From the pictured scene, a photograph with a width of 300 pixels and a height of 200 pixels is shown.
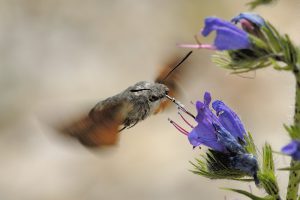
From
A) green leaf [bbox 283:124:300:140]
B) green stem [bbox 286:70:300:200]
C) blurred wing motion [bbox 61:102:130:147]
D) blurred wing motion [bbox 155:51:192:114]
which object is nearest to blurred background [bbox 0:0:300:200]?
blurred wing motion [bbox 155:51:192:114]

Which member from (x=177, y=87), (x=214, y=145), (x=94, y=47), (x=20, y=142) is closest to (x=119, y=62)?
(x=94, y=47)

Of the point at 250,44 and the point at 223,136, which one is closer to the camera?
the point at 250,44

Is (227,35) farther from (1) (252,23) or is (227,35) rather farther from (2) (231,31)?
(1) (252,23)

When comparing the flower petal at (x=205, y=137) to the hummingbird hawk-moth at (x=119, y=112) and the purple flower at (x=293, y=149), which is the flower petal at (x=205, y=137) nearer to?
the hummingbird hawk-moth at (x=119, y=112)

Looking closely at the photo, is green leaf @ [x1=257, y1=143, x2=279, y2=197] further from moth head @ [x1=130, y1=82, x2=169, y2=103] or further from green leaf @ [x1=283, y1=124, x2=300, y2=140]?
moth head @ [x1=130, y1=82, x2=169, y2=103]

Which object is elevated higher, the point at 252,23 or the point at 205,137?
the point at 252,23

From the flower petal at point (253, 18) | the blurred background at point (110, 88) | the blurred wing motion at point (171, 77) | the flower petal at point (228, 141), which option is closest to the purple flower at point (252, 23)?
the flower petal at point (253, 18)

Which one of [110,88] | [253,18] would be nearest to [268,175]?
[253,18]
